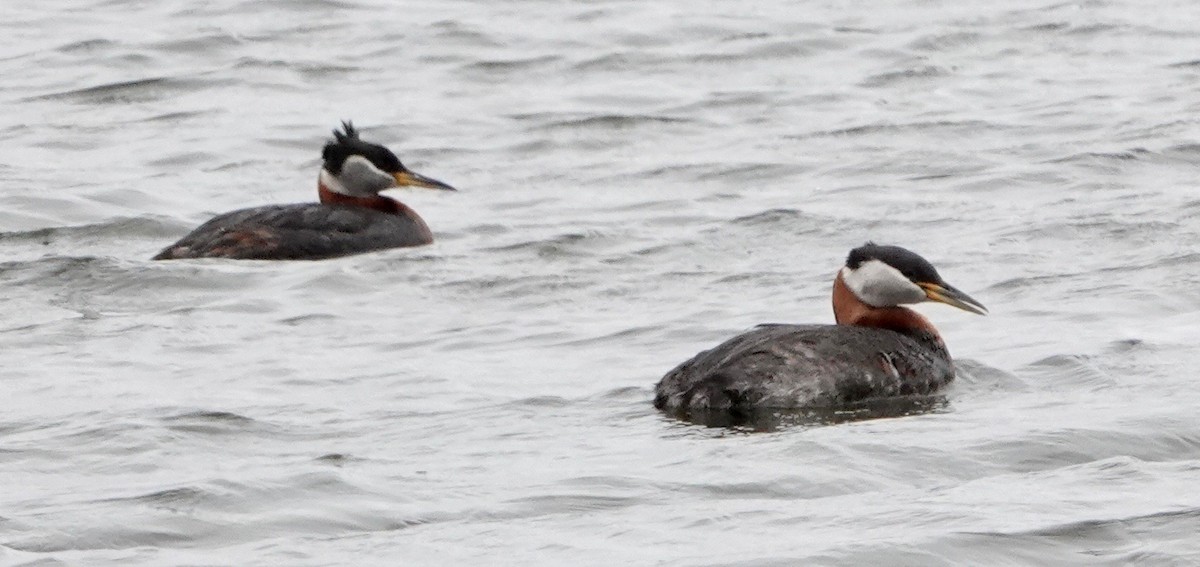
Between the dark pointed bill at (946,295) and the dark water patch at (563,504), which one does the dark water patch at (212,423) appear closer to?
the dark water patch at (563,504)

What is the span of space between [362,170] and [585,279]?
8.27 feet

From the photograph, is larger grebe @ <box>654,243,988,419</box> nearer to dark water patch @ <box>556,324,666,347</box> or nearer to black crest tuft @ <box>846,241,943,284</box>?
black crest tuft @ <box>846,241,943,284</box>

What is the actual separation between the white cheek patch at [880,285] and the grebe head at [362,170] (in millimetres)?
4845

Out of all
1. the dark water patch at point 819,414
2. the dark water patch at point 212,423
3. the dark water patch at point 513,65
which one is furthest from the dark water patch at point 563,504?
the dark water patch at point 513,65

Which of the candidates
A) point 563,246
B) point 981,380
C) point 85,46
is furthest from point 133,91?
point 981,380

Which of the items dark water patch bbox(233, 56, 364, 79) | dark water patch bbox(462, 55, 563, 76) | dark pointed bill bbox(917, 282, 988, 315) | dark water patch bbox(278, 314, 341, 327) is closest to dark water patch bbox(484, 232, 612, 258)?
dark water patch bbox(278, 314, 341, 327)

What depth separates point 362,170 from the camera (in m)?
16.2

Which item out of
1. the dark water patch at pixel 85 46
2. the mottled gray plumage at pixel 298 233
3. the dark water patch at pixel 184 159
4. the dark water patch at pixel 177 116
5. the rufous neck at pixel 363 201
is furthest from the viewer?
the dark water patch at pixel 85 46

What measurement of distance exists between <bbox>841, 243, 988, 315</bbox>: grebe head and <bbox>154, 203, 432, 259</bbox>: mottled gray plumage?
423 centimetres

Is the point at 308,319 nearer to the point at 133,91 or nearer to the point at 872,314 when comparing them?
the point at 872,314

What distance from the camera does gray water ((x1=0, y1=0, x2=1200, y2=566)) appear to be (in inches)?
348

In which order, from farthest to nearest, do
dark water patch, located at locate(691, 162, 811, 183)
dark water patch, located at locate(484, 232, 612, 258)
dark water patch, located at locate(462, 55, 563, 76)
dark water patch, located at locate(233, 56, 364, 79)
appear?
dark water patch, located at locate(233, 56, 364, 79) → dark water patch, located at locate(462, 55, 563, 76) → dark water patch, located at locate(691, 162, 811, 183) → dark water patch, located at locate(484, 232, 612, 258)

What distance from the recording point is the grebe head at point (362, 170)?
1617 centimetres

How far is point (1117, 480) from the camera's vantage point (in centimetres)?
920
